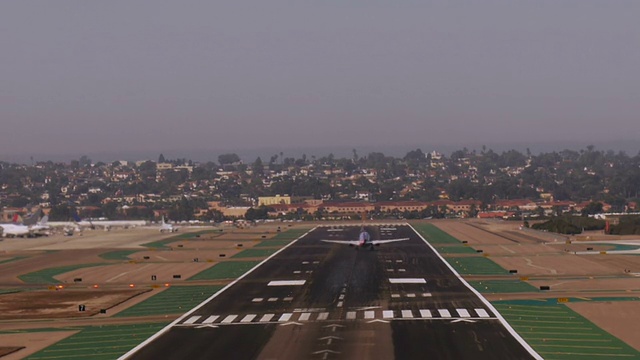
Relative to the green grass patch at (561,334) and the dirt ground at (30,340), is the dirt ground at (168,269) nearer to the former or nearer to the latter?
the dirt ground at (30,340)

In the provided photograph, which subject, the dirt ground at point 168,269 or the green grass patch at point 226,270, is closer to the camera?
the dirt ground at point 168,269

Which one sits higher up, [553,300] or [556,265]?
[556,265]

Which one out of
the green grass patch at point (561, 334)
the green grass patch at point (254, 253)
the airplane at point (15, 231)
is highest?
the airplane at point (15, 231)

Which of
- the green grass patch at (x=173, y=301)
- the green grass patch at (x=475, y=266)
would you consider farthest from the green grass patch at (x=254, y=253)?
the green grass patch at (x=173, y=301)

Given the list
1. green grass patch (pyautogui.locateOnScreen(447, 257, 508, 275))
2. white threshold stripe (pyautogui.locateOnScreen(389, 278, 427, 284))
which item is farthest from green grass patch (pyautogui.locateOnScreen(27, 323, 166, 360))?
green grass patch (pyautogui.locateOnScreen(447, 257, 508, 275))

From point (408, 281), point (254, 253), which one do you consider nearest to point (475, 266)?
point (408, 281)

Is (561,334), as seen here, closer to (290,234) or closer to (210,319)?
(210,319)

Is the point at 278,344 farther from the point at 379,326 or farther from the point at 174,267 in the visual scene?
the point at 174,267
